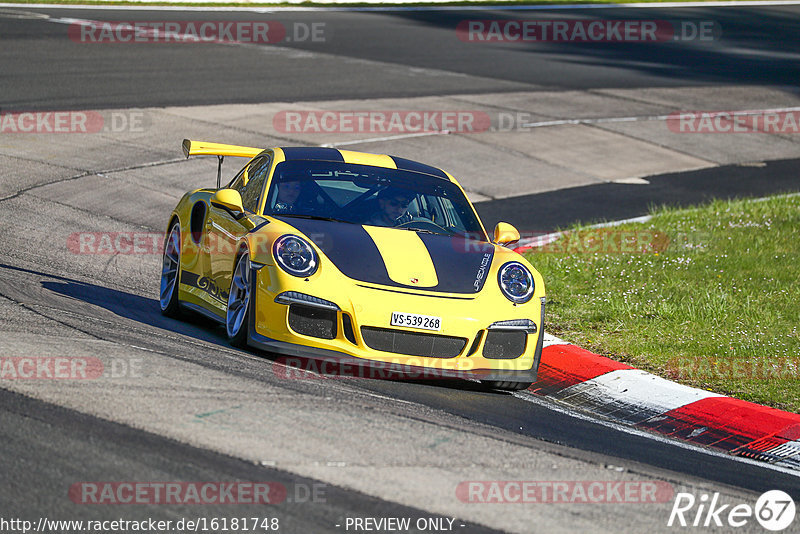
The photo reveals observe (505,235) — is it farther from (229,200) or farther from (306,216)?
(229,200)

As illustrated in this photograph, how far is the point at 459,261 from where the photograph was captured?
24.5ft

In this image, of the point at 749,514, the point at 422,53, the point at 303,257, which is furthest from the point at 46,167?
the point at 422,53

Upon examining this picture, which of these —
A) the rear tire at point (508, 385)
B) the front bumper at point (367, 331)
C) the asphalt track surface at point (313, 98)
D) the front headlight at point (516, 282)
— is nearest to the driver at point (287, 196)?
the front bumper at point (367, 331)

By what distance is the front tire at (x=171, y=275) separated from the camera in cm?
854

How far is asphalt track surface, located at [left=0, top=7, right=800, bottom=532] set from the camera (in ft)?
15.3

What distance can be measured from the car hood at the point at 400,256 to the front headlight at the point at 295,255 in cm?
12

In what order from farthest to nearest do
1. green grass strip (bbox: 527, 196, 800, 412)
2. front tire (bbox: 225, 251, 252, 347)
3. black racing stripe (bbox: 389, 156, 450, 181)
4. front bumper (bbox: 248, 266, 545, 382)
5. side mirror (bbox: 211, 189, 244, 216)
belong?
black racing stripe (bbox: 389, 156, 450, 181)
green grass strip (bbox: 527, 196, 800, 412)
side mirror (bbox: 211, 189, 244, 216)
front tire (bbox: 225, 251, 252, 347)
front bumper (bbox: 248, 266, 545, 382)

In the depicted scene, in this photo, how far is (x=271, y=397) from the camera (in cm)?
580

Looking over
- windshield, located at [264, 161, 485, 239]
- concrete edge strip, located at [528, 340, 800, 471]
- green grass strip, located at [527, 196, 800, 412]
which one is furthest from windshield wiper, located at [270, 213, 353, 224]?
green grass strip, located at [527, 196, 800, 412]

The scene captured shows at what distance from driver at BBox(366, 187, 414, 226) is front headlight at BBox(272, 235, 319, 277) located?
83 cm

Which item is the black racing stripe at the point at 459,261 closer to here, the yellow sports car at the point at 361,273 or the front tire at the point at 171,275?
the yellow sports car at the point at 361,273

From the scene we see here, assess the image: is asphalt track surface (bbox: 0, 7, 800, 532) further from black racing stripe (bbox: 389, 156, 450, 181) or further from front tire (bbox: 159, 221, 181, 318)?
black racing stripe (bbox: 389, 156, 450, 181)

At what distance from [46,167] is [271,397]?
29.5 ft

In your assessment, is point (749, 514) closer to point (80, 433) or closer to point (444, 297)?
point (444, 297)
